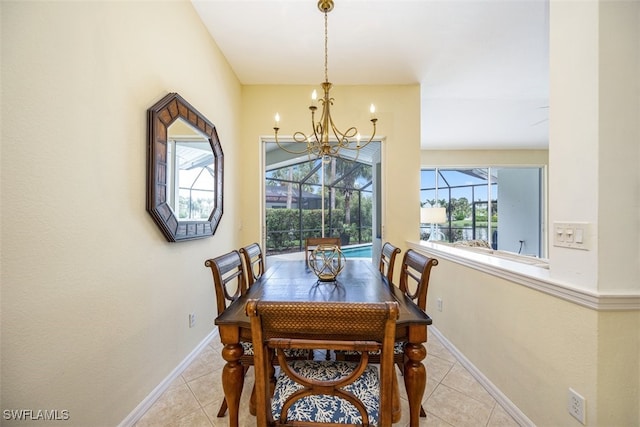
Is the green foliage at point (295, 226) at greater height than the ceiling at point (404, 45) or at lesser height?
lesser

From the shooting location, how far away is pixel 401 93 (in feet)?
10.8

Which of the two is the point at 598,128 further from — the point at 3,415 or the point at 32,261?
the point at 3,415

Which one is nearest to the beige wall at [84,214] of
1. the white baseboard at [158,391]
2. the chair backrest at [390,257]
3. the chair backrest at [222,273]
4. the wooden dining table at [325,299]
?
the white baseboard at [158,391]

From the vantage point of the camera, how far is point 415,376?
117 cm

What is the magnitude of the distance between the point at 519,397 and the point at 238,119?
11.8ft

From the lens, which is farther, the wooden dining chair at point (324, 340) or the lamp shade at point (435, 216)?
the lamp shade at point (435, 216)

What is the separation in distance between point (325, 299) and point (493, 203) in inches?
249

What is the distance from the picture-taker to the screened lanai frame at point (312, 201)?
3.56 m

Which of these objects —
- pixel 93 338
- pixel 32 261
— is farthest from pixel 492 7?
pixel 93 338

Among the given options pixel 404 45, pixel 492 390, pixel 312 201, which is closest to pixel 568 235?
pixel 492 390

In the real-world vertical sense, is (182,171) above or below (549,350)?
above

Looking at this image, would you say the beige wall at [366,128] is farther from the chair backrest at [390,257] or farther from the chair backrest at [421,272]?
the chair backrest at [421,272]

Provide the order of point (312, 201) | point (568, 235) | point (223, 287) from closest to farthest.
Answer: point (568, 235)
point (223, 287)
point (312, 201)

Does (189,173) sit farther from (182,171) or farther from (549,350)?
(549,350)
